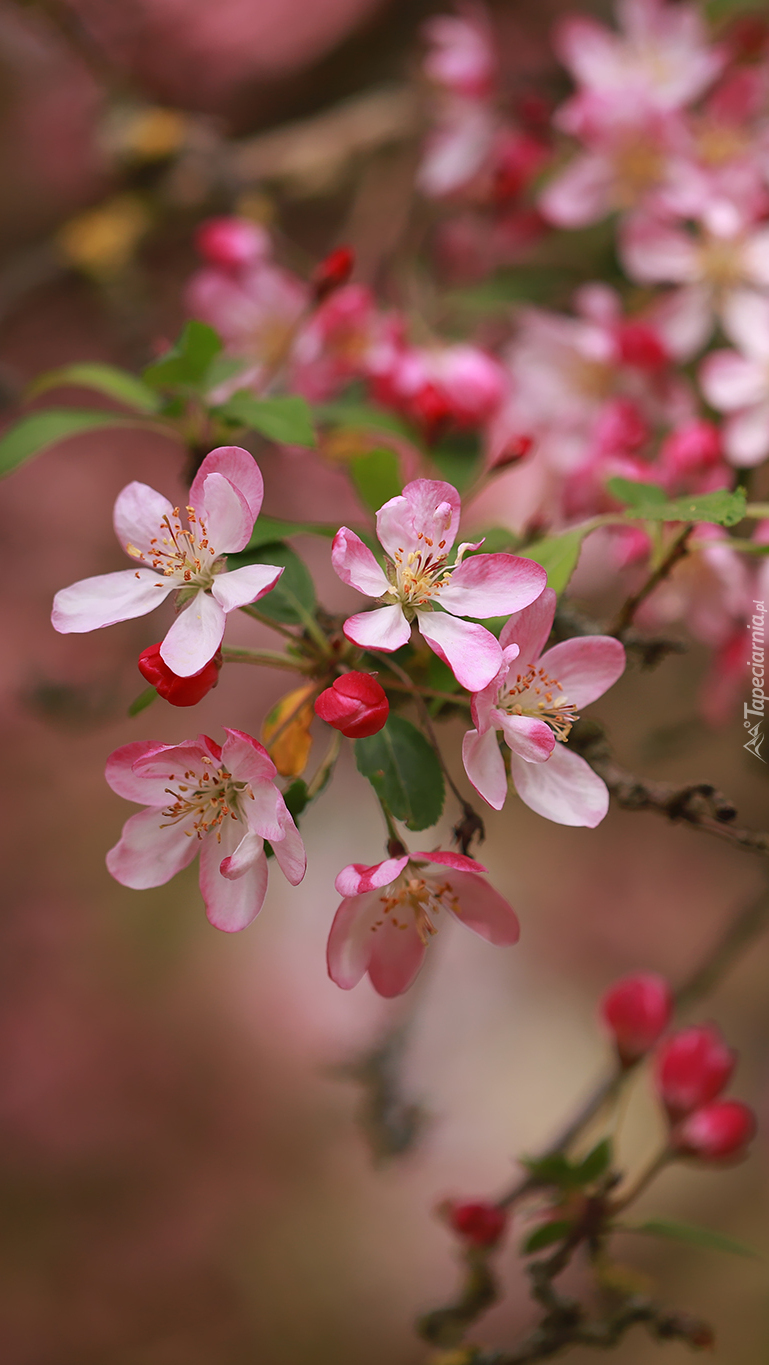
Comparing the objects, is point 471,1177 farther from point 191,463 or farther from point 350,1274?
point 191,463

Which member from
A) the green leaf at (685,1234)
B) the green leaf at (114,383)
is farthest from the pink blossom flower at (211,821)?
the green leaf at (685,1234)

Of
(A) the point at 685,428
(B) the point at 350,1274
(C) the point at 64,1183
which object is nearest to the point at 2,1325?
(C) the point at 64,1183

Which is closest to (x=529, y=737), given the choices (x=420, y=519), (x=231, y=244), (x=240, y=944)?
(x=420, y=519)

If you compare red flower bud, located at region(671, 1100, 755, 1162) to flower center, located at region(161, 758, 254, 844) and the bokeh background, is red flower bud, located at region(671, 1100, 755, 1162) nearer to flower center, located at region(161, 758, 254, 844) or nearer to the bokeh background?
flower center, located at region(161, 758, 254, 844)

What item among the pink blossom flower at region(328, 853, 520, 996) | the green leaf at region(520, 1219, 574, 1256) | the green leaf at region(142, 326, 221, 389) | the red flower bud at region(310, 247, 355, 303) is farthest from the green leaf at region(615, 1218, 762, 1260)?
the red flower bud at region(310, 247, 355, 303)

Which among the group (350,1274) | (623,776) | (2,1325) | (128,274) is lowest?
(350,1274)

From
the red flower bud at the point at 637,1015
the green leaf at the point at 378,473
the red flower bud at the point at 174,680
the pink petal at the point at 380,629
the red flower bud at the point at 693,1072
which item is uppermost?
the green leaf at the point at 378,473

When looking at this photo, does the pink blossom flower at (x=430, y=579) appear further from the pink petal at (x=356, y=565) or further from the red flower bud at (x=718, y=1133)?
the red flower bud at (x=718, y=1133)
